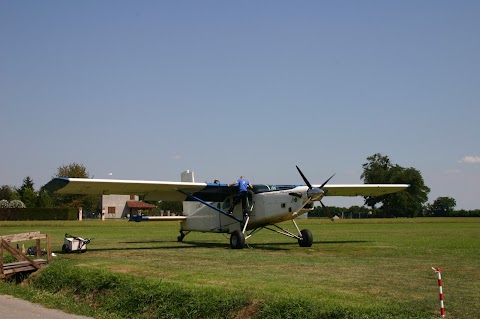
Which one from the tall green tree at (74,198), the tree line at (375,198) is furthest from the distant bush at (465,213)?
the tall green tree at (74,198)

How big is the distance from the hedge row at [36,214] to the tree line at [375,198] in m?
22.5

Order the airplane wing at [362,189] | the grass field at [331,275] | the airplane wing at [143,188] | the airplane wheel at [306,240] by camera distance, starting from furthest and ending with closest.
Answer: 1. the airplane wing at [362,189]
2. the airplane wheel at [306,240]
3. the airplane wing at [143,188]
4. the grass field at [331,275]

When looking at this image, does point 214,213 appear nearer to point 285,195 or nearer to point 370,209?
point 285,195

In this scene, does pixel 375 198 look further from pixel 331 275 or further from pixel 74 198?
pixel 331 275

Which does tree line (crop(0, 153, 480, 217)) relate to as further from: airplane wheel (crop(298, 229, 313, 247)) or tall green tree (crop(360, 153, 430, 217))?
airplane wheel (crop(298, 229, 313, 247))

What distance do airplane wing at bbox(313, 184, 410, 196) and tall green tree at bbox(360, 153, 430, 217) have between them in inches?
3299

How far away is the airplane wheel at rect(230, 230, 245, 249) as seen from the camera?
2180cm

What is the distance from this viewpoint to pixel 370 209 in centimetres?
11925

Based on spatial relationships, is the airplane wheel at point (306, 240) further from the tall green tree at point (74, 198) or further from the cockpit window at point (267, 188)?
the tall green tree at point (74, 198)

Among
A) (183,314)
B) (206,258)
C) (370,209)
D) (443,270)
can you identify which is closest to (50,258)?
(206,258)

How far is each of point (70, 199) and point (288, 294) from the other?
9976 centimetres

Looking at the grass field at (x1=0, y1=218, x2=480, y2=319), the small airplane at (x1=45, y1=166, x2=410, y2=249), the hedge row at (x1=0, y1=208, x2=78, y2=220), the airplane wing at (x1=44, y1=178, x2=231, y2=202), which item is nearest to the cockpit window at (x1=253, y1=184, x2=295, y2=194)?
the small airplane at (x1=45, y1=166, x2=410, y2=249)

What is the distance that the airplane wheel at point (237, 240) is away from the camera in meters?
21.8

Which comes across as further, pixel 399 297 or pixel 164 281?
pixel 164 281
